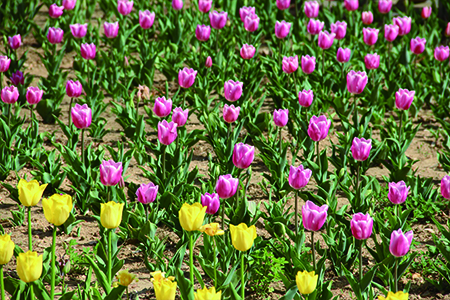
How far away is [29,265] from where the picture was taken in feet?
6.80

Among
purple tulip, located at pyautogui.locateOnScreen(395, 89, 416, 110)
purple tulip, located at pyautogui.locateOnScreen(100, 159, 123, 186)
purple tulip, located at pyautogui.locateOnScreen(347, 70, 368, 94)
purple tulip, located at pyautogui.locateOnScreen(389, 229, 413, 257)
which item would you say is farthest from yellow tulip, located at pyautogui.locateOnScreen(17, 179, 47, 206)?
purple tulip, located at pyautogui.locateOnScreen(395, 89, 416, 110)

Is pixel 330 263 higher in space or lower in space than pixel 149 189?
lower

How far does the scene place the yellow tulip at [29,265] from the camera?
2068mm

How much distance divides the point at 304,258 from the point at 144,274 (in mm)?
869

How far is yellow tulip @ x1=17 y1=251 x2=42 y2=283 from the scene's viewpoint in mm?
2068

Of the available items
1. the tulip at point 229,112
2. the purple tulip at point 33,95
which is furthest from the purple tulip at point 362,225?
the purple tulip at point 33,95

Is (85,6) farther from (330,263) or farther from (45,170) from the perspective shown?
(330,263)

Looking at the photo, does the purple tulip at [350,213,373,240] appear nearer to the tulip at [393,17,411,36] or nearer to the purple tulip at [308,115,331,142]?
the purple tulip at [308,115,331,142]

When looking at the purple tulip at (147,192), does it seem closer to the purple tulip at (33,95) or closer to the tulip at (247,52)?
the purple tulip at (33,95)

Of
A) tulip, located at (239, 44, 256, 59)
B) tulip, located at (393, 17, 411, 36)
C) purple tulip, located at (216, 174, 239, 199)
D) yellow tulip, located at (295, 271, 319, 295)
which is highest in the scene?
yellow tulip, located at (295, 271, 319, 295)

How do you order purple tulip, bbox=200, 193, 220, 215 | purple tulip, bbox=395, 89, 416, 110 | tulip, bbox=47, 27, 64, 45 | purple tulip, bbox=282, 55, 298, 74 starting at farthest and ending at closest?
1. tulip, bbox=47, 27, 64, 45
2. purple tulip, bbox=282, 55, 298, 74
3. purple tulip, bbox=395, 89, 416, 110
4. purple tulip, bbox=200, 193, 220, 215

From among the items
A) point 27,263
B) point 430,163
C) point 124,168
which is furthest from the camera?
point 430,163

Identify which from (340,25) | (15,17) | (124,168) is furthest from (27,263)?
(15,17)

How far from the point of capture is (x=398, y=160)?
4.10m
